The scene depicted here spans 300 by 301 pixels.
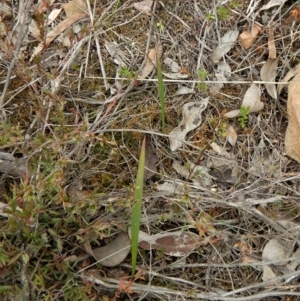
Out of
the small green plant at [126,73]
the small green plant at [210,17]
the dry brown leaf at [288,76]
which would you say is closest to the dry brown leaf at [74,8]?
the small green plant at [126,73]

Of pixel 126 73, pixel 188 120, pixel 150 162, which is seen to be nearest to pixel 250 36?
pixel 188 120

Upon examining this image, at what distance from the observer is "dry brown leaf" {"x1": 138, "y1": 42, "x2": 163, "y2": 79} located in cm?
230

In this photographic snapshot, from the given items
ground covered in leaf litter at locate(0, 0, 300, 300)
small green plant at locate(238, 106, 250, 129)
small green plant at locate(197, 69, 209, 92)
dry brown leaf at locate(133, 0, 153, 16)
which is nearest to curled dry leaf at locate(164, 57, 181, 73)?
ground covered in leaf litter at locate(0, 0, 300, 300)

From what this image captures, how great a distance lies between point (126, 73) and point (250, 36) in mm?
606

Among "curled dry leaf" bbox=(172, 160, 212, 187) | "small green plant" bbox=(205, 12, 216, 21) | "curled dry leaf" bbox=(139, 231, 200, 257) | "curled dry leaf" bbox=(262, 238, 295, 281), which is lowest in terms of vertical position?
"curled dry leaf" bbox=(262, 238, 295, 281)

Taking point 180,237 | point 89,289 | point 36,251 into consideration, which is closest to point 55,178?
point 36,251

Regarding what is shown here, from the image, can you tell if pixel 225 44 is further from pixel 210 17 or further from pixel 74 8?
pixel 74 8

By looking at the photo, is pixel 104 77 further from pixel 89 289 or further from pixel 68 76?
pixel 89 289

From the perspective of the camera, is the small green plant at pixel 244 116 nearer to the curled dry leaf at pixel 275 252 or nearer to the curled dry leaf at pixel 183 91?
the curled dry leaf at pixel 183 91

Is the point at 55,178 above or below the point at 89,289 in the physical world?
above

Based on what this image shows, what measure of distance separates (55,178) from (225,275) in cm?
90

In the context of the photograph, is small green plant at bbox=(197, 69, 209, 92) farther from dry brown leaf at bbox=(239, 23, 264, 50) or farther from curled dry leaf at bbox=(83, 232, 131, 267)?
curled dry leaf at bbox=(83, 232, 131, 267)

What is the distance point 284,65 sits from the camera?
2.31 metres

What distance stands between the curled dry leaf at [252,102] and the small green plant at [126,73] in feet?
1.51
